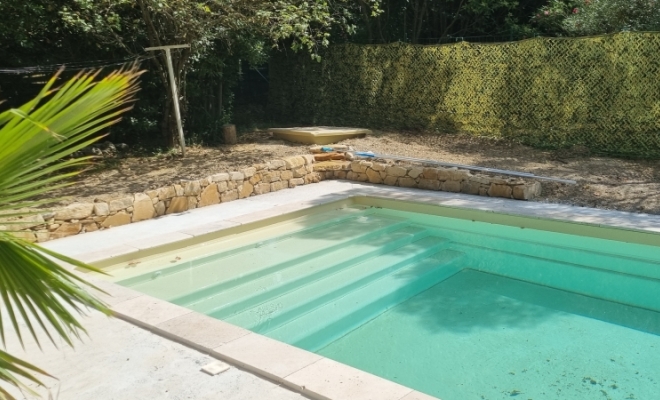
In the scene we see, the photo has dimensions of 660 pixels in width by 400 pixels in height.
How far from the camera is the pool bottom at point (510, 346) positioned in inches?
158

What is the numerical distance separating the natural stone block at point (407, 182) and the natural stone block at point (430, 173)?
0.23 m

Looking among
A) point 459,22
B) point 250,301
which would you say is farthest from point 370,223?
point 459,22

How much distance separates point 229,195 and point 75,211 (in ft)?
8.32

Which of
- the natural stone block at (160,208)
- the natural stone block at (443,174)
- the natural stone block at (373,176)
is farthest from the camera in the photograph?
the natural stone block at (373,176)

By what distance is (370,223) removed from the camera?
835 centimetres

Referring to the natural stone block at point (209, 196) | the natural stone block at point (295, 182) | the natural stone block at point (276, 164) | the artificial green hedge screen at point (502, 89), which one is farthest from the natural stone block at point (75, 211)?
the artificial green hedge screen at point (502, 89)

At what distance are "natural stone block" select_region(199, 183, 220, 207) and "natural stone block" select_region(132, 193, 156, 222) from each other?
89 cm

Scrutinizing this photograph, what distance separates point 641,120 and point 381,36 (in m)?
7.56

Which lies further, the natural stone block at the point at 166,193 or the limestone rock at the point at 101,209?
the natural stone block at the point at 166,193

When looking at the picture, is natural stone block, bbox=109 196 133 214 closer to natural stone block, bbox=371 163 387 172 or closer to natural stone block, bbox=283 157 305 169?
natural stone block, bbox=283 157 305 169

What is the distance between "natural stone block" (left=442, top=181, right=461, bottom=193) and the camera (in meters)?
9.28

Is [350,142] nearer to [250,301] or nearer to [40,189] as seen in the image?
[250,301]

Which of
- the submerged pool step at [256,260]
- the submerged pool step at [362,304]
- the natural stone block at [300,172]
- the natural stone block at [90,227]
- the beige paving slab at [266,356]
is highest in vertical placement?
the beige paving slab at [266,356]

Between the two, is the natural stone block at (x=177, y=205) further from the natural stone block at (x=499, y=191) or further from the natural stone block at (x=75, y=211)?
the natural stone block at (x=499, y=191)
